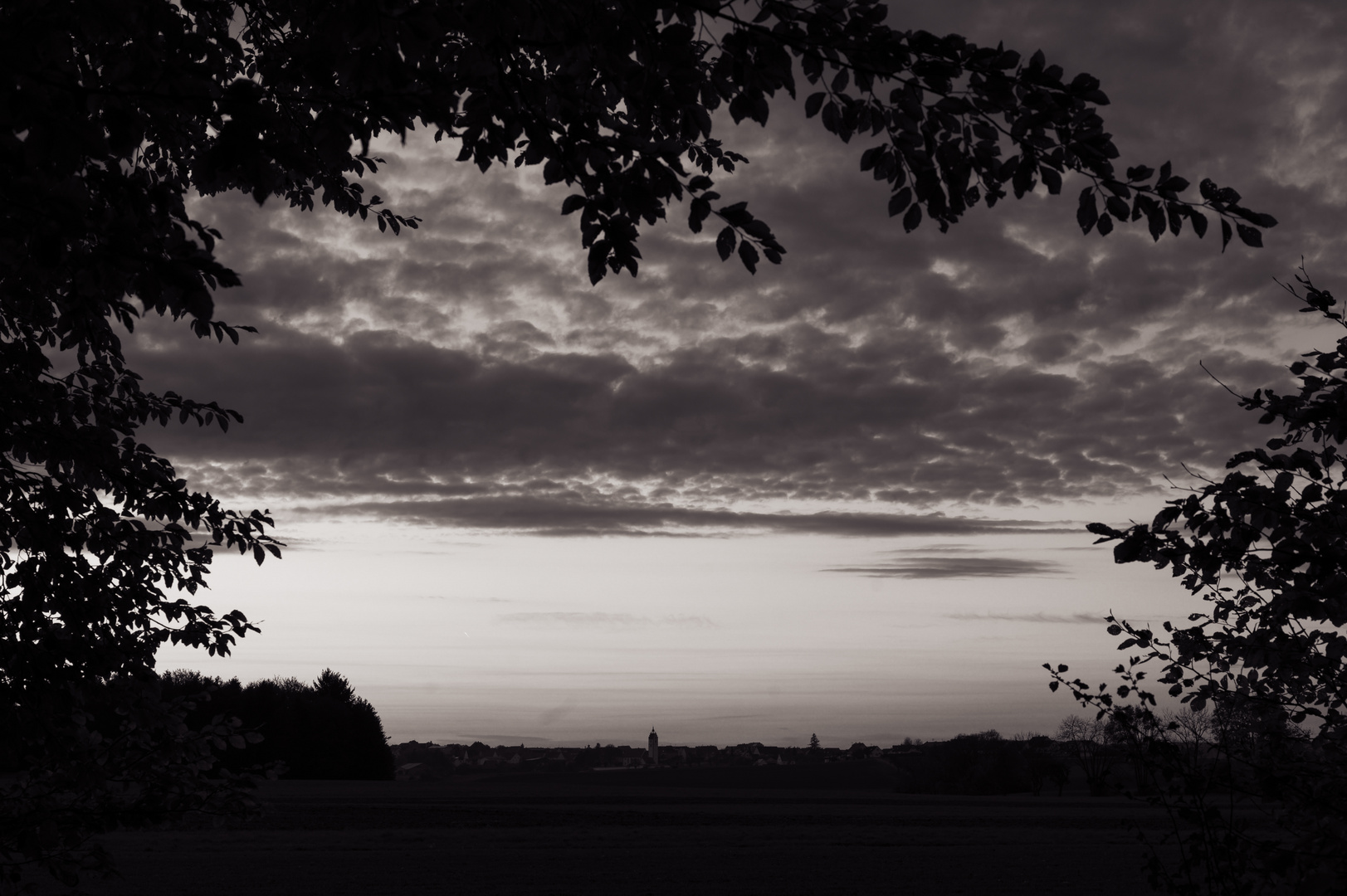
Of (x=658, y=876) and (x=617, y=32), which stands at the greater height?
(x=617, y=32)

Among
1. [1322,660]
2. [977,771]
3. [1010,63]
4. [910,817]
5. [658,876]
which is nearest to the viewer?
[1010,63]

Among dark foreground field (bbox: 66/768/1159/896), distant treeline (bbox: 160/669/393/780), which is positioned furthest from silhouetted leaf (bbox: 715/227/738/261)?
distant treeline (bbox: 160/669/393/780)

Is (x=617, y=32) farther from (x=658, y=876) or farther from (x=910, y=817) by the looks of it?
(x=910, y=817)

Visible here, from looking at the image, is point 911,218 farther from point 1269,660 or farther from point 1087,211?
point 1269,660

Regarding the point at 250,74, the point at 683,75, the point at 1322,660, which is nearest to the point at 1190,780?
the point at 1322,660

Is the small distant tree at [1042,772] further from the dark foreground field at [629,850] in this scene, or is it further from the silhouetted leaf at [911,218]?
the silhouetted leaf at [911,218]

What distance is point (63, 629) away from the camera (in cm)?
636

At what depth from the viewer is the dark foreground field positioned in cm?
2489

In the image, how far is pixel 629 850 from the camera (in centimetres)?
3300

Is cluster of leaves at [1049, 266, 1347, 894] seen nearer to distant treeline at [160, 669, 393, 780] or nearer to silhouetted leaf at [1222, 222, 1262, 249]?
silhouetted leaf at [1222, 222, 1262, 249]

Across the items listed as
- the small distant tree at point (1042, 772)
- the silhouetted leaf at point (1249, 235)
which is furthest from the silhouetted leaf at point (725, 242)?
the small distant tree at point (1042, 772)

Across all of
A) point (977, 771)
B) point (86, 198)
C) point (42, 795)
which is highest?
point (86, 198)

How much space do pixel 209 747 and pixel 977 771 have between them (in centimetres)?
9111

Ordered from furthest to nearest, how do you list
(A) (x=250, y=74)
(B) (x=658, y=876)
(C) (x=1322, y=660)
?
1. (B) (x=658, y=876)
2. (A) (x=250, y=74)
3. (C) (x=1322, y=660)
